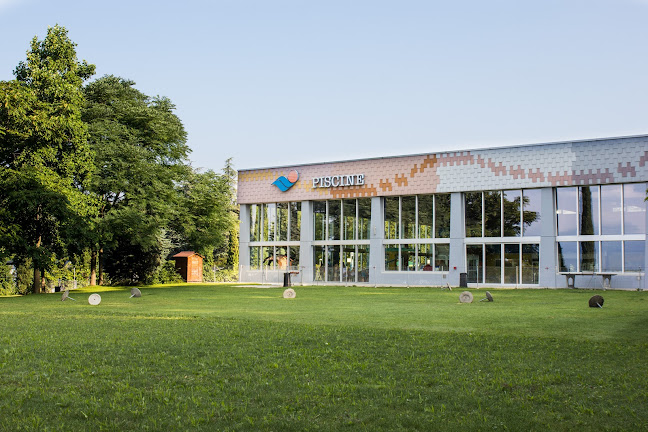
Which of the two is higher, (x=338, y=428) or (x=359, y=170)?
(x=359, y=170)

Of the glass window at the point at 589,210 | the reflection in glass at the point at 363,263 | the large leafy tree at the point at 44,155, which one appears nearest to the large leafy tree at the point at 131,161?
the large leafy tree at the point at 44,155

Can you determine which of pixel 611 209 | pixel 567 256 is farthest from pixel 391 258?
pixel 611 209

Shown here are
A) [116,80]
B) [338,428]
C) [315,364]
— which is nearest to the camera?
[338,428]

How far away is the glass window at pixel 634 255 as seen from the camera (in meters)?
30.6

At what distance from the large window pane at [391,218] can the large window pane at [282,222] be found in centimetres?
753

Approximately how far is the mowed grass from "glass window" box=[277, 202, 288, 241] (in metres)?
29.2

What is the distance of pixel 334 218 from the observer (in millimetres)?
40938

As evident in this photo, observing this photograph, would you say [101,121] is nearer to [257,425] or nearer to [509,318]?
[509,318]

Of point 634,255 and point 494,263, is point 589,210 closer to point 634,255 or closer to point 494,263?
point 634,255

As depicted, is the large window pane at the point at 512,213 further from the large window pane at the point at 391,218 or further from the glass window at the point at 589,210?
the large window pane at the point at 391,218

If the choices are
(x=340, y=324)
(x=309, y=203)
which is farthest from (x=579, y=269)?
(x=340, y=324)

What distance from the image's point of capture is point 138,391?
7.10 m

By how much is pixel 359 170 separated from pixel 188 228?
11175mm

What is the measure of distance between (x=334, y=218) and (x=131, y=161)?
12.8m
